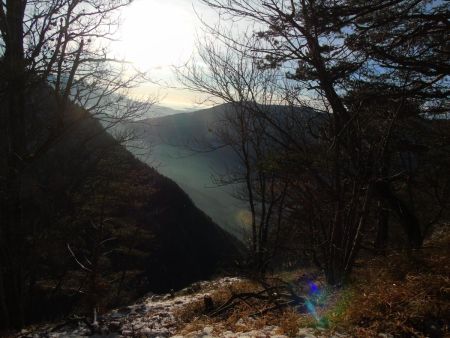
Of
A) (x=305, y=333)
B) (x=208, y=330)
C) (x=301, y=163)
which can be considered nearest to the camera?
(x=305, y=333)

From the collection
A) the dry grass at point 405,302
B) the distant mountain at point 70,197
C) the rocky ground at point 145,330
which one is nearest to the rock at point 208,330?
the rocky ground at point 145,330

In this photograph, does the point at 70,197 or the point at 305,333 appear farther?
the point at 70,197

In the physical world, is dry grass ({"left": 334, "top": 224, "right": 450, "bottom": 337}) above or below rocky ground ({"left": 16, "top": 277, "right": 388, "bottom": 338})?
above

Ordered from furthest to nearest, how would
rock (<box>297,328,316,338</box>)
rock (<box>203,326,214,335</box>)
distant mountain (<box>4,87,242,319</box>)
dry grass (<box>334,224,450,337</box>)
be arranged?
distant mountain (<box>4,87,242,319</box>), rock (<box>203,326,214,335</box>), rock (<box>297,328,316,338</box>), dry grass (<box>334,224,450,337</box>)

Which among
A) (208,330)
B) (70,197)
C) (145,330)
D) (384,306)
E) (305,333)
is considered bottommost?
(145,330)

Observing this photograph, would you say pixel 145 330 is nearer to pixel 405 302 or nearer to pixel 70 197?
pixel 405 302

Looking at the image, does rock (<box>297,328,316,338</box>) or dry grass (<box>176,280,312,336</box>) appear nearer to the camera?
rock (<box>297,328,316,338</box>)

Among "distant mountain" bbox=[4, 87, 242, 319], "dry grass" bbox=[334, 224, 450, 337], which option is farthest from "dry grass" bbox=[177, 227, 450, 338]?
"distant mountain" bbox=[4, 87, 242, 319]

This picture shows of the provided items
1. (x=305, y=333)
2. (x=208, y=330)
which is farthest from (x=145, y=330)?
(x=305, y=333)

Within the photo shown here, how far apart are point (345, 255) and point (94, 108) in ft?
22.8

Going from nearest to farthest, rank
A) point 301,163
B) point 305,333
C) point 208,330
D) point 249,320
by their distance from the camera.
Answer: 1. point 305,333
2. point 208,330
3. point 249,320
4. point 301,163

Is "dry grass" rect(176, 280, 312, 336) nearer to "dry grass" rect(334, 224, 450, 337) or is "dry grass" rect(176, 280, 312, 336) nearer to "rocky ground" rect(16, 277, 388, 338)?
"rocky ground" rect(16, 277, 388, 338)

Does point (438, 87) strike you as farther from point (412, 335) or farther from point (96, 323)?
point (96, 323)

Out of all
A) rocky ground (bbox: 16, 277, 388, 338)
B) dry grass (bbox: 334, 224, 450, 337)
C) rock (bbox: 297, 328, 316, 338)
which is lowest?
rocky ground (bbox: 16, 277, 388, 338)
